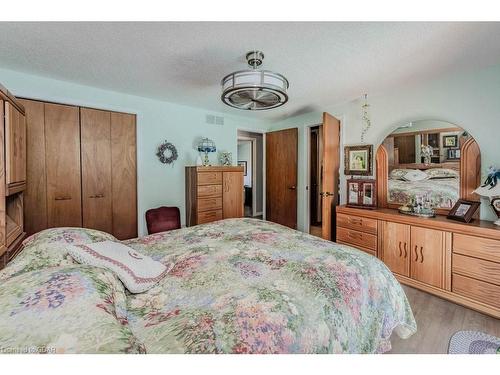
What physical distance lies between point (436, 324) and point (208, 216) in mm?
2744

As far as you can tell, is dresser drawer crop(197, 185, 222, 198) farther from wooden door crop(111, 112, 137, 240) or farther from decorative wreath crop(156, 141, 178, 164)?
wooden door crop(111, 112, 137, 240)

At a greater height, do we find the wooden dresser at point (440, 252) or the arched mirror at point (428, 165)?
the arched mirror at point (428, 165)

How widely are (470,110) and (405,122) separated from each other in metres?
0.60

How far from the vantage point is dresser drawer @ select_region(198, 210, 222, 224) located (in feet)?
11.3

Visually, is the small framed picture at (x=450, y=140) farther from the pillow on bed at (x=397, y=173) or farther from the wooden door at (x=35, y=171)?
the wooden door at (x=35, y=171)

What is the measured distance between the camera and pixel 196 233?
204 centimetres

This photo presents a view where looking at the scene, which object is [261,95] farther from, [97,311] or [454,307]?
[454,307]

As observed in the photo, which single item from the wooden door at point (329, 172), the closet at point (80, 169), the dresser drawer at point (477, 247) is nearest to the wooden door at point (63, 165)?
the closet at point (80, 169)

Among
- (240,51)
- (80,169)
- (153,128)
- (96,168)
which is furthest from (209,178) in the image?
(240,51)

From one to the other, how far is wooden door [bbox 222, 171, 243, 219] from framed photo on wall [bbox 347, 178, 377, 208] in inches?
64.4

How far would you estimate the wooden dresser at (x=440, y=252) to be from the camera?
6.58 feet

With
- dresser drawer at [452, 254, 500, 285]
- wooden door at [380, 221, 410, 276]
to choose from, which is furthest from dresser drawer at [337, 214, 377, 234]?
Answer: dresser drawer at [452, 254, 500, 285]

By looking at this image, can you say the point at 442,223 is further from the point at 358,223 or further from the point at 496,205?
the point at 358,223
